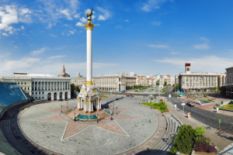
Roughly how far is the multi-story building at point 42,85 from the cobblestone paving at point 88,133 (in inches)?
1429

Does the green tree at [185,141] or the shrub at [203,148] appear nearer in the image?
the shrub at [203,148]

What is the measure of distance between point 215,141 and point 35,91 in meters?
69.9

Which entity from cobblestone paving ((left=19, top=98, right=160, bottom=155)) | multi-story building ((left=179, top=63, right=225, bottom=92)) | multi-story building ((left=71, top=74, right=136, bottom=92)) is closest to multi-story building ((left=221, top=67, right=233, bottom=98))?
multi-story building ((left=179, top=63, right=225, bottom=92))

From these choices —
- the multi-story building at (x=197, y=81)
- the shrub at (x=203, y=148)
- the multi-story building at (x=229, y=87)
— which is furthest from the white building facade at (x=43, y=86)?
the multi-story building at (x=229, y=87)

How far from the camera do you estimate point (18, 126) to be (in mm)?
34125

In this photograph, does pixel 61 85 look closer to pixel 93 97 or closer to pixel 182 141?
pixel 93 97

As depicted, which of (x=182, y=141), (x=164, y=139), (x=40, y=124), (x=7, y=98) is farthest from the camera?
(x=7, y=98)

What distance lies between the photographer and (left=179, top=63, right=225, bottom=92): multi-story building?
118 m

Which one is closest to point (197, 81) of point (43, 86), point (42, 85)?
point (43, 86)

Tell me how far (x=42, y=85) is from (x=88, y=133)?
185 feet

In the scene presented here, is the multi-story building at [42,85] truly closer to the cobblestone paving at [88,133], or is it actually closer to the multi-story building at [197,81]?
the cobblestone paving at [88,133]

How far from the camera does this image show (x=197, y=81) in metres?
121

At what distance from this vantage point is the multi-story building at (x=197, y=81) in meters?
118

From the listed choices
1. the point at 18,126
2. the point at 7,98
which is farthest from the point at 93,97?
the point at 7,98
